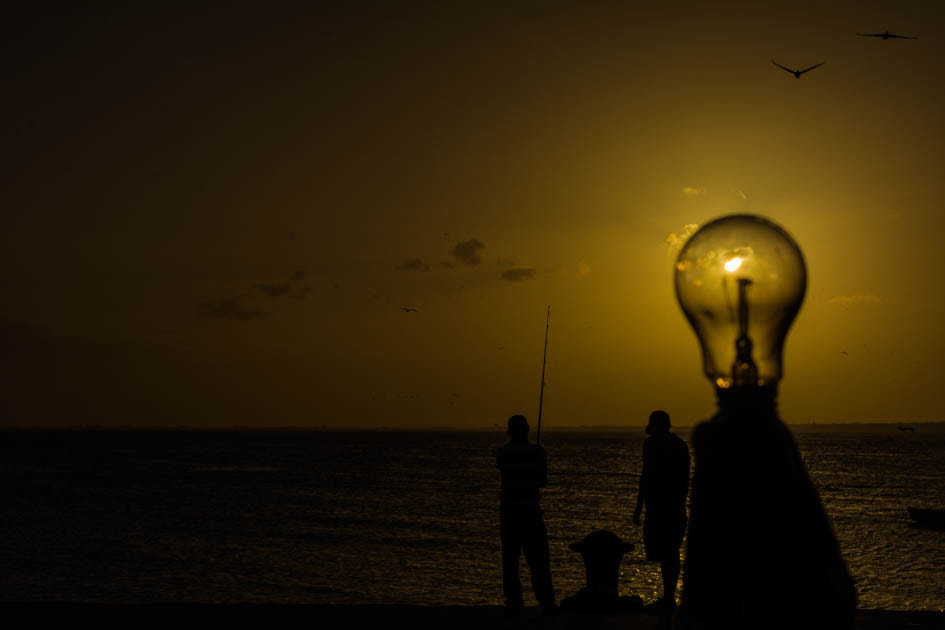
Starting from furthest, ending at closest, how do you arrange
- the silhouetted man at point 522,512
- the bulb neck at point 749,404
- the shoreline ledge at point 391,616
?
1. the silhouetted man at point 522,512
2. the shoreline ledge at point 391,616
3. the bulb neck at point 749,404

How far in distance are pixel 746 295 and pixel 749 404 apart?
40 cm

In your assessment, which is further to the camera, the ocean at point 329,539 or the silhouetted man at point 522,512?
the ocean at point 329,539

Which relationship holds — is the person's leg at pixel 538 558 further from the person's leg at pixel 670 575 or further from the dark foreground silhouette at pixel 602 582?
the person's leg at pixel 670 575

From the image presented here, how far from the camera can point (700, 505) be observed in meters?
3.04

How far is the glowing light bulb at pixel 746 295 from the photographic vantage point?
327cm

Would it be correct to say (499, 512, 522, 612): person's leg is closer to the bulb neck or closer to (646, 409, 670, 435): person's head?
(646, 409, 670, 435): person's head

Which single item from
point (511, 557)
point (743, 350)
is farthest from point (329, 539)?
point (743, 350)

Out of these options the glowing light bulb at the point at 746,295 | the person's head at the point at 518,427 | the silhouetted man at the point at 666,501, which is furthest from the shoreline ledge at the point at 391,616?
the glowing light bulb at the point at 746,295

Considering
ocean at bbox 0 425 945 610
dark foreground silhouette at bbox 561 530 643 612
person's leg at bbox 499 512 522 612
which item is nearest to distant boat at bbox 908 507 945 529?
ocean at bbox 0 425 945 610

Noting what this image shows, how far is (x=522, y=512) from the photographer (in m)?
9.19

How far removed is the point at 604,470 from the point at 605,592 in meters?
81.4

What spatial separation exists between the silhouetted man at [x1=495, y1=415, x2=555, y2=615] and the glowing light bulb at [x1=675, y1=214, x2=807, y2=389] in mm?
5805

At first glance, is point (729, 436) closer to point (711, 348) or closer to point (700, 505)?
point (700, 505)

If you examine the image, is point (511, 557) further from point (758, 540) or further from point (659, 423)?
point (758, 540)
